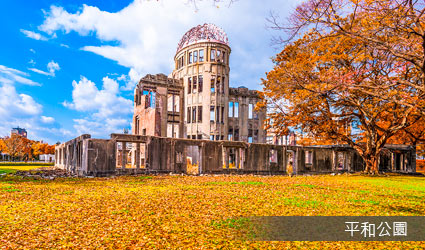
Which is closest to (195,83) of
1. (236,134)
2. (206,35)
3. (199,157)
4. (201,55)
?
(201,55)

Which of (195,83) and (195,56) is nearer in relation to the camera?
(195,56)

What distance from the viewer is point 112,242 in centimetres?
475

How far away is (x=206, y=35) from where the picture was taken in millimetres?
38719

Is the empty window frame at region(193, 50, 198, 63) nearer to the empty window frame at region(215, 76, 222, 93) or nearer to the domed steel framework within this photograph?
the domed steel framework

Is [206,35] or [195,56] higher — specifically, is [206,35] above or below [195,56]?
above

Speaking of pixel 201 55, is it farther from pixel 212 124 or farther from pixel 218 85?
pixel 212 124

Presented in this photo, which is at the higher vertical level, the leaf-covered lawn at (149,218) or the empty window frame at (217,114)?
the empty window frame at (217,114)

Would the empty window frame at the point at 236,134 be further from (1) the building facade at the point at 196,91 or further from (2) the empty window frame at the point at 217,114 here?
(2) the empty window frame at the point at 217,114

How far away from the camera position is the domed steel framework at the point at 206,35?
38781 mm

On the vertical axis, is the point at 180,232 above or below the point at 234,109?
below

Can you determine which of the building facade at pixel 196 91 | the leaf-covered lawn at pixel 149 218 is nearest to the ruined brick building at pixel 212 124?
the building facade at pixel 196 91

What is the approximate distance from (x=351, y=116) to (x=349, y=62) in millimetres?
5824

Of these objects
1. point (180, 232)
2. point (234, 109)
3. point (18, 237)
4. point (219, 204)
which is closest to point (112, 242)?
point (180, 232)

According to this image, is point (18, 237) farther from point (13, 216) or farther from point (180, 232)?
point (180, 232)
